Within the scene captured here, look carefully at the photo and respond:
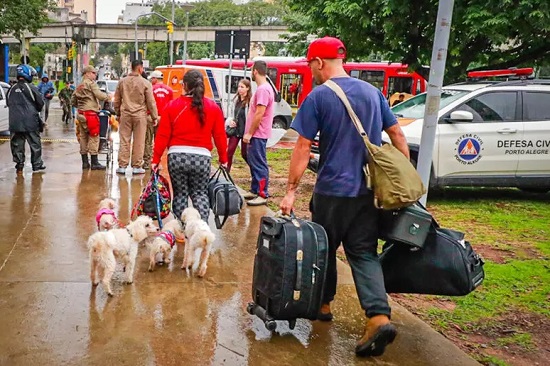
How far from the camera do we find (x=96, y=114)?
9492mm

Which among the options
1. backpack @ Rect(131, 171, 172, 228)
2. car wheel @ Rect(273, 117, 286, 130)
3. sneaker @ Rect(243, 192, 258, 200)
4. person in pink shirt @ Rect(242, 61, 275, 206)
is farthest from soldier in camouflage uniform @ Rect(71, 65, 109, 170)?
car wheel @ Rect(273, 117, 286, 130)

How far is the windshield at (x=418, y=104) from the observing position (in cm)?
888

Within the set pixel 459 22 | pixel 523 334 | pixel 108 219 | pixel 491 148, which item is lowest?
pixel 523 334

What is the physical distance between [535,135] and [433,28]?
5180 mm

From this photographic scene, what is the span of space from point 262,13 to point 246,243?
212 feet

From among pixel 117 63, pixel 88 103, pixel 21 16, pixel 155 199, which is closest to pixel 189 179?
pixel 155 199

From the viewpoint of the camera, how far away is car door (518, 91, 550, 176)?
8.70 m

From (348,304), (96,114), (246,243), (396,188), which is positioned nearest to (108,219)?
(246,243)

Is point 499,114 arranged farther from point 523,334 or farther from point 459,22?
point 523,334

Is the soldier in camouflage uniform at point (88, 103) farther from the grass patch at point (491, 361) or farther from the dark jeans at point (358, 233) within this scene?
the grass patch at point (491, 361)

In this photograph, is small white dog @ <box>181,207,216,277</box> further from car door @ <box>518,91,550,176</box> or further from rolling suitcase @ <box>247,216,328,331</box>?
car door @ <box>518,91,550,176</box>

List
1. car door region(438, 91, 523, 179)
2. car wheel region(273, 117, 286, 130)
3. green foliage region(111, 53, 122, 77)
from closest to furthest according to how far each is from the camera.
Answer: car door region(438, 91, 523, 179), car wheel region(273, 117, 286, 130), green foliage region(111, 53, 122, 77)

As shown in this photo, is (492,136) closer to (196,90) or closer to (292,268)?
(196,90)

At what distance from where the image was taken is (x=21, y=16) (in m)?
24.7
